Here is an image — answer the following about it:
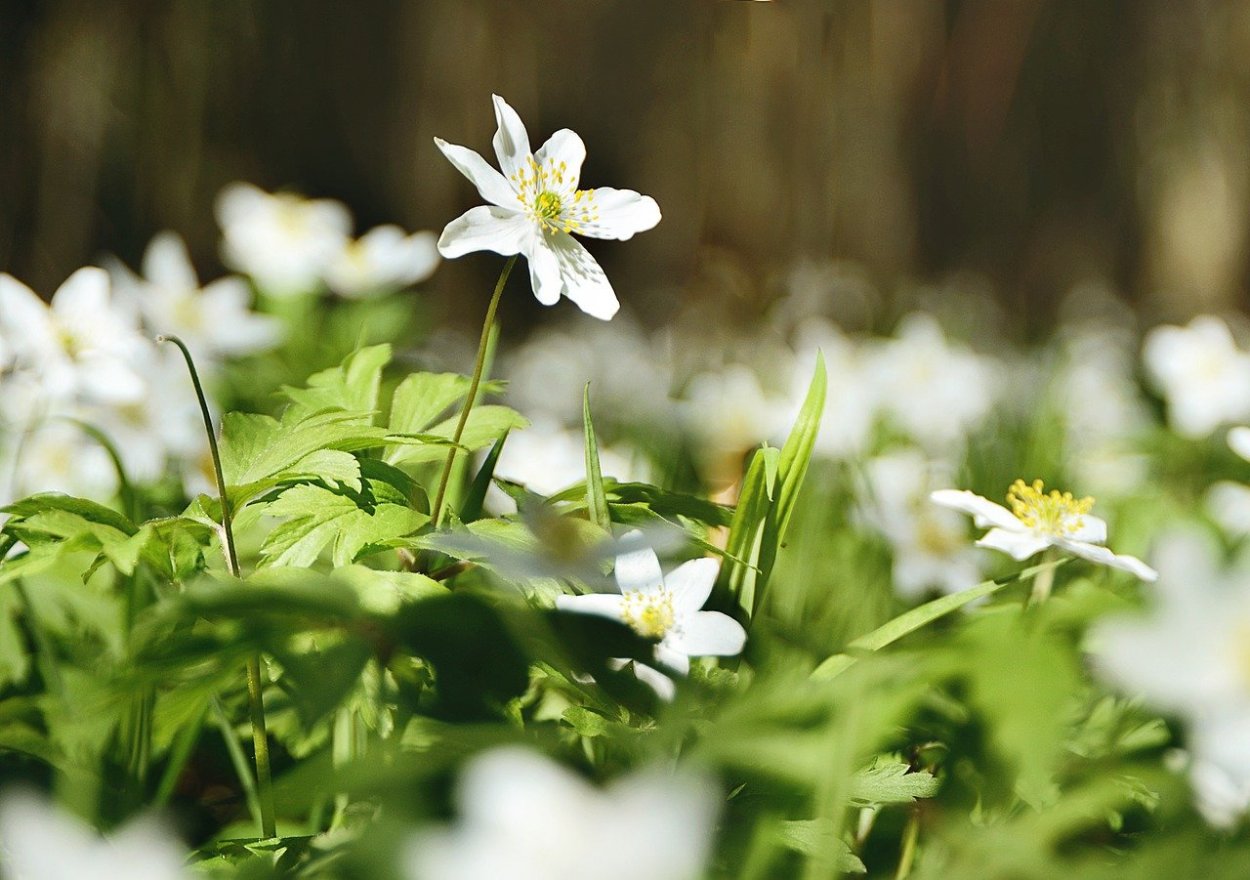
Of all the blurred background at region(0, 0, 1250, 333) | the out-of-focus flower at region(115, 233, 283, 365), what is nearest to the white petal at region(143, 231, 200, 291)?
the out-of-focus flower at region(115, 233, 283, 365)

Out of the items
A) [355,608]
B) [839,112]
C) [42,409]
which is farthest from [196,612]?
[839,112]

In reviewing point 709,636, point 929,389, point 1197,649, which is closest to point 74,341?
point 709,636

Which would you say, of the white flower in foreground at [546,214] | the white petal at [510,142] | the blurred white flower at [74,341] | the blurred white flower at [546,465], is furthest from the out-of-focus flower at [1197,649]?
the blurred white flower at [74,341]

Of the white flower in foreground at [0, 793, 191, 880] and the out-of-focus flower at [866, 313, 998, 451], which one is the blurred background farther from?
the white flower in foreground at [0, 793, 191, 880]

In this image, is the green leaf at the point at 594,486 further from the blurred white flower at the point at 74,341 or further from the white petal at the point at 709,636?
the blurred white flower at the point at 74,341

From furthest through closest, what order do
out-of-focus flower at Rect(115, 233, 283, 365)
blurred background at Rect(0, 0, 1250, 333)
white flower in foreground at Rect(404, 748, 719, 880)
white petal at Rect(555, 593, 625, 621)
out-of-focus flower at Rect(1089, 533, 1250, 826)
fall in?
blurred background at Rect(0, 0, 1250, 333) → out-of-focus flower at Rect(115, 233, 283, 365) → white petal at Rect(555, 593, 625, 621) → out-of-focus flower at Rect(1089, 533, 1250, 826) → white flower in foreground at Rect(404, 748, 719, 880)

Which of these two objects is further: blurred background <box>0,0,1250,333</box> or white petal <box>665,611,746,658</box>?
blurred background <box>0,0,1250,333</box>
